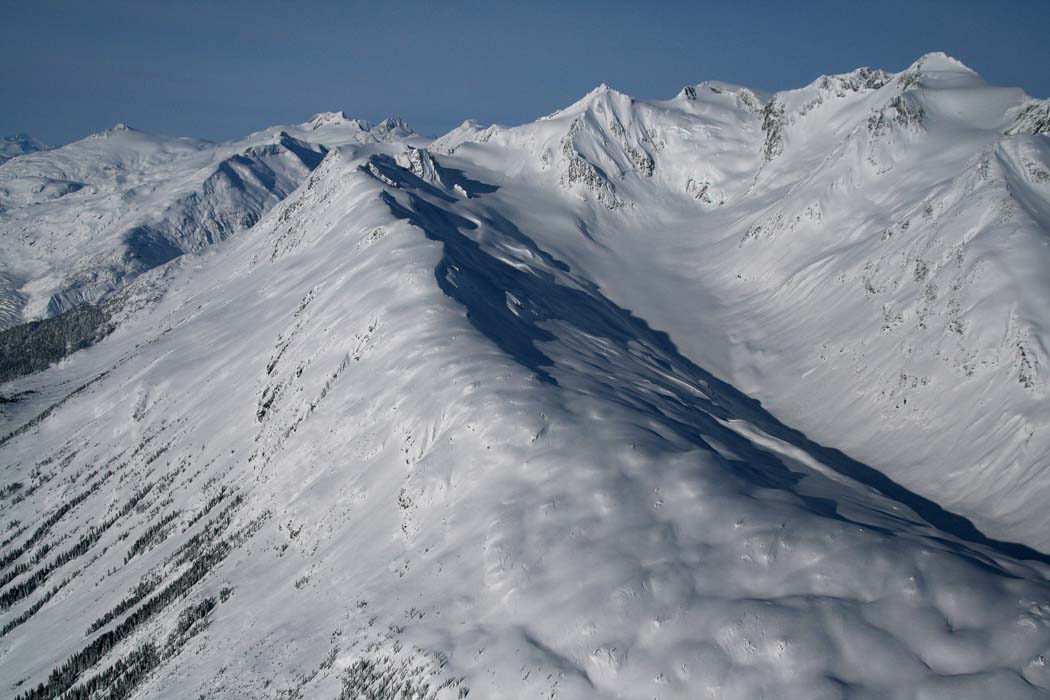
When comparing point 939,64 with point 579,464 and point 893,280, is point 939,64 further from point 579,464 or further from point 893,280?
point 579,464

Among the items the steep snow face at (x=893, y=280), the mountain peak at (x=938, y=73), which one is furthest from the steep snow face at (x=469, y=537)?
the mountain peak at (x=938, y=73)

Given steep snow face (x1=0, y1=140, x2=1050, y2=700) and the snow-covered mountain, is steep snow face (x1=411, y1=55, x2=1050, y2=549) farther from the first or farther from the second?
steep snow face (x1=0, y1=140, x2=1050, y2=700)

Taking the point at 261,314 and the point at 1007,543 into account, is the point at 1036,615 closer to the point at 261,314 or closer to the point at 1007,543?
the point at 1007,543

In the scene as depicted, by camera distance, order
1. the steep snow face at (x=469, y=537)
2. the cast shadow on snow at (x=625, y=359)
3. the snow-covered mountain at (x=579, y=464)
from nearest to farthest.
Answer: the steep snow face at (x=469, y=537), the snow-covered mountain at (x=579, y=464), the cast shadow on snow at (x=625, y=359)

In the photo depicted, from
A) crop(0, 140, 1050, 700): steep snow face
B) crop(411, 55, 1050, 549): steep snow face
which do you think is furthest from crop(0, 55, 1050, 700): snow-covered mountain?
crop(411, 55, 1050, 549): steep snow face

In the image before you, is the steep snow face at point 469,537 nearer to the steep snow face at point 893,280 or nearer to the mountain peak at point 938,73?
the steep snow face at point 893,280

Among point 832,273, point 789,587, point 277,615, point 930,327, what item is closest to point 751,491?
point 789,587
